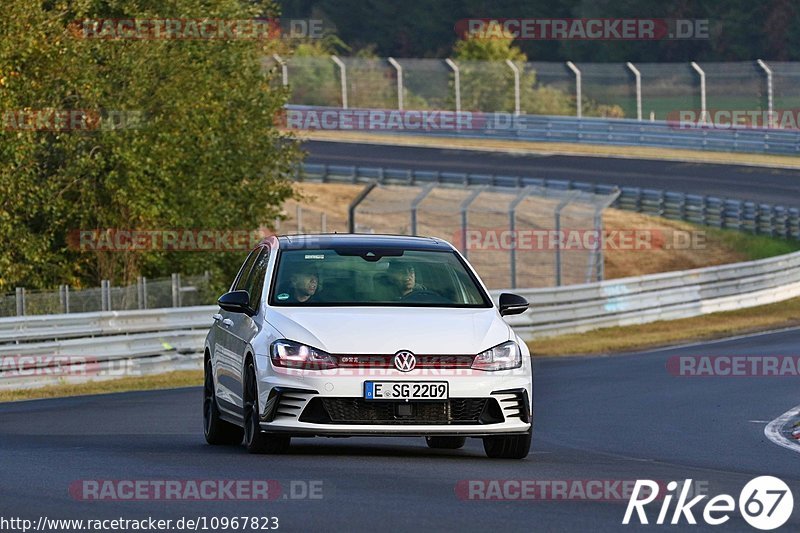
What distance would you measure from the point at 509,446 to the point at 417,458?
621mm

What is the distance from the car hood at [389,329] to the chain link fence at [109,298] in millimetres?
12791

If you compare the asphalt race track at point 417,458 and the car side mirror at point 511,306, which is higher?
the car side mirror at point 511,306

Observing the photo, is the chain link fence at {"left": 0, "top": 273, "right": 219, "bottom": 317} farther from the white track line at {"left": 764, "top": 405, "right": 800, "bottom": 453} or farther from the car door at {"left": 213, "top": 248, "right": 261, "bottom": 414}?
the white track line at {"left": 764, "top": 405, "right": 800, "bottom": 453}

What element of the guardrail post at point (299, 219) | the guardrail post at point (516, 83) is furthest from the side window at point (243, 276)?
the guardrail post at point (516, 83)

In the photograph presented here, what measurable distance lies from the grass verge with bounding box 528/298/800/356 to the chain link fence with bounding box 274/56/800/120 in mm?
18759

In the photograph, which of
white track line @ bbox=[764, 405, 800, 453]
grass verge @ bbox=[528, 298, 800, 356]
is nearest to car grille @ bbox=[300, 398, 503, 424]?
white track line @ bbox=[764, 405, 800, 453]

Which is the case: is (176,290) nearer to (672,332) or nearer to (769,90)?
(672,332)

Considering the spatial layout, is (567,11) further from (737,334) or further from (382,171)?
(737,334)

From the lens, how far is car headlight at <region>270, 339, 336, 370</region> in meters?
10.9

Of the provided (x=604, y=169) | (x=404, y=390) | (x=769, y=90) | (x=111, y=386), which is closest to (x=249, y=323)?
(x=404, y=390)

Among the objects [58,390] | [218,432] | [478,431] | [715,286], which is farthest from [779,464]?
[715,286]

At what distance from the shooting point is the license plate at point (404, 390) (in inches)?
430

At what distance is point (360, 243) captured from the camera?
1234cm

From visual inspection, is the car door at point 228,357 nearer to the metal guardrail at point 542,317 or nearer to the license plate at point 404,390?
the license plate at point 404,390
